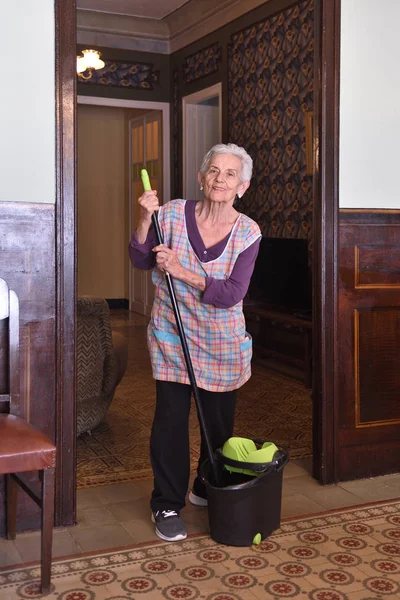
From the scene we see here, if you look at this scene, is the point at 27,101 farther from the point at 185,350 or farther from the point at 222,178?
the point at 185,350

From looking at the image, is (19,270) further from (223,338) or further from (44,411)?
(223,338)

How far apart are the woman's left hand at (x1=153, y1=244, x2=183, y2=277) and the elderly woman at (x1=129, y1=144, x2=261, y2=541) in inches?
0.8

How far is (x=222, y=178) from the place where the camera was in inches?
119

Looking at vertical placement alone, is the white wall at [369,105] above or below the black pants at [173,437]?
above

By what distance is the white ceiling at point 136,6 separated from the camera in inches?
328

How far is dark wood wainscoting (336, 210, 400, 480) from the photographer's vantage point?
3781 millimetres

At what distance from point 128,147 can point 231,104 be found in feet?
10.3

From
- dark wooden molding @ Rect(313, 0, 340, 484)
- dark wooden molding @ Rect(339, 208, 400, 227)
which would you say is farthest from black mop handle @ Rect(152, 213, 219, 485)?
dark wooden molding @ Rect(339, 208, 400, 227)

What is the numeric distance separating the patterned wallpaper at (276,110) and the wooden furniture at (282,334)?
0.72 metres

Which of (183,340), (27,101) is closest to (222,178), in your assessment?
(183,340)

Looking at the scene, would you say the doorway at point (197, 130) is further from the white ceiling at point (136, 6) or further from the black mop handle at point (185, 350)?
the black mop handle at point (185, 350)

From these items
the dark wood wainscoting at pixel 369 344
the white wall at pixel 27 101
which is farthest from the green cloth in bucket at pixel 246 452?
the white wall at pixel 27 101

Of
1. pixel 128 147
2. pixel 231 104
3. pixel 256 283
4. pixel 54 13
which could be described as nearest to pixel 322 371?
pixel 54 13

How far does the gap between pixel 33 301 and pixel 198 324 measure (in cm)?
67
